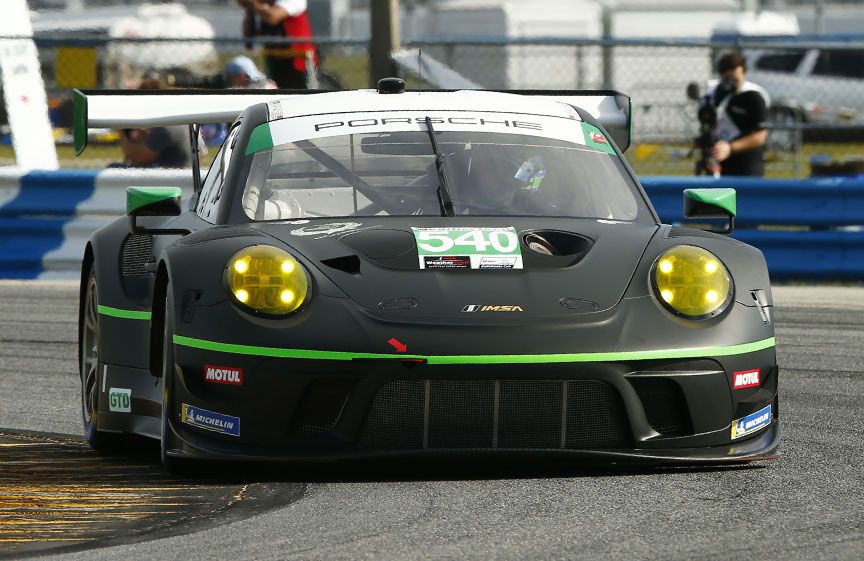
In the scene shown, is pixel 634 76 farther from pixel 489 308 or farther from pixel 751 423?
pixel 489 308

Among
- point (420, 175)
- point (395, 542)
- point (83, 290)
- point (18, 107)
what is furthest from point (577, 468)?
point (18, 107)

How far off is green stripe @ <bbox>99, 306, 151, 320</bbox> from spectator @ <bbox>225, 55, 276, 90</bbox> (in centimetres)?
699

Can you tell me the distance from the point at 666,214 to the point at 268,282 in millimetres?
7497

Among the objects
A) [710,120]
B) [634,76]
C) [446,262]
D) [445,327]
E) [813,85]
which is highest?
[446,262]

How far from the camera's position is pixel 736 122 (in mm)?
12258

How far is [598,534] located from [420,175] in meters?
1.73

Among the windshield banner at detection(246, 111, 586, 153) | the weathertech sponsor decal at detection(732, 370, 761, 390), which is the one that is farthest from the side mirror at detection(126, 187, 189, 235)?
the weathertech sponsor decal at detection(732, 370, 761, 390)

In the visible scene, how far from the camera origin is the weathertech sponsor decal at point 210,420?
14.7 ft

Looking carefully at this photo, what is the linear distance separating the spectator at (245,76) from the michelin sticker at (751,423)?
8216mm

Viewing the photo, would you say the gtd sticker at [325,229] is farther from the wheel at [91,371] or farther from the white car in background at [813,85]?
the white car in background at [813,85]

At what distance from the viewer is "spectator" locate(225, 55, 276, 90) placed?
41.8 feet

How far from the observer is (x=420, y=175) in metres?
5.42

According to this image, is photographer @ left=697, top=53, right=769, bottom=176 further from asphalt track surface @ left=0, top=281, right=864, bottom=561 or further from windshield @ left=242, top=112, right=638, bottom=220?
windshield @ left=242, top=112, right=638, bottom=220

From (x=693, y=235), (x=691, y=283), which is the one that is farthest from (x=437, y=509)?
(x=693, y=235)
